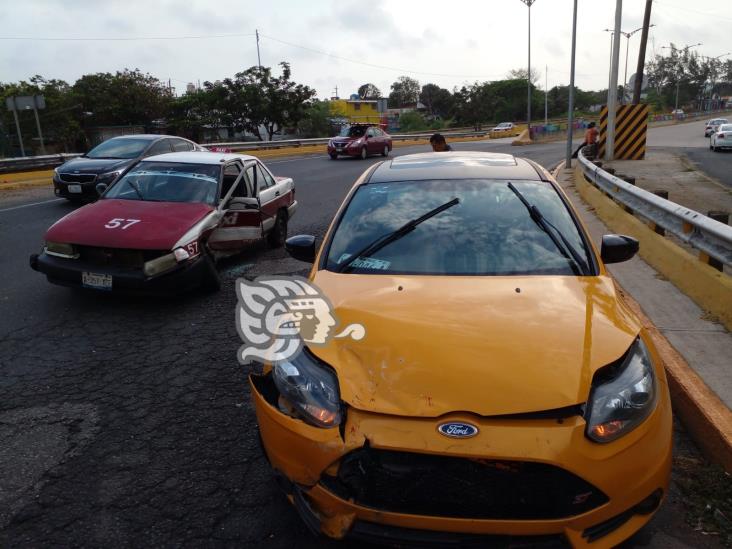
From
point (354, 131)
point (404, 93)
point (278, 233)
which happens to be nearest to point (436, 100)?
point (404, 93)

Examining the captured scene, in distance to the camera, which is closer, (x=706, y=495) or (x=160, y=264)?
(x=706, y=495)

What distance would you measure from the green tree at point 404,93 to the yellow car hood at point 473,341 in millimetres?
134097

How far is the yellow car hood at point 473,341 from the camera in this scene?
229cm

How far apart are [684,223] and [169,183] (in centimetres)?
580

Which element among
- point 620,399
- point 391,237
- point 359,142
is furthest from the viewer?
point 359,142

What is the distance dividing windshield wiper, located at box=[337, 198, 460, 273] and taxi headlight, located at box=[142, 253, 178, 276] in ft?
9.69

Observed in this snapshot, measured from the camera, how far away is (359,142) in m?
27.7

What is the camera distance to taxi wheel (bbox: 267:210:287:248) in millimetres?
8922

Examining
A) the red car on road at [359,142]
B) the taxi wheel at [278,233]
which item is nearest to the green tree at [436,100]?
the red car on road at [359,142]

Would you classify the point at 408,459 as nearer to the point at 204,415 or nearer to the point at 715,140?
the point at 204,415

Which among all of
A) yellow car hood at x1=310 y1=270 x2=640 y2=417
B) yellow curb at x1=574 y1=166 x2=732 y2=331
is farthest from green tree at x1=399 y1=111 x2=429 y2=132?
yellow car hood at x1=310 y1=270 x2=640 y2=417

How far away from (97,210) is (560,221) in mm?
5096

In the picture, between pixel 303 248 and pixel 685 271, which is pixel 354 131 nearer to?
pixel 685 271

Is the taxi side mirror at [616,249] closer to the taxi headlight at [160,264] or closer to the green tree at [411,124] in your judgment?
the taxi headlight at [160,264]
